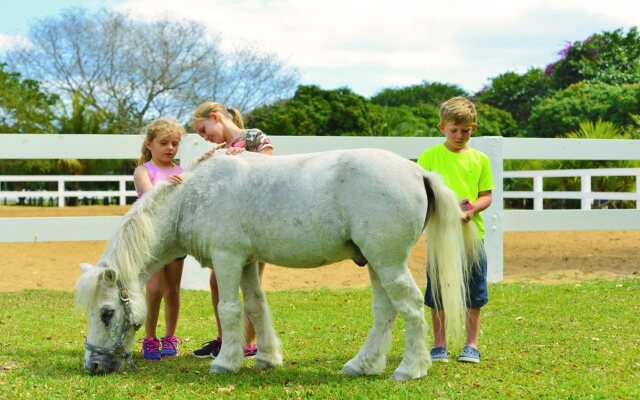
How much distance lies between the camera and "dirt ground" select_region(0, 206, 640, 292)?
9281 millimetres

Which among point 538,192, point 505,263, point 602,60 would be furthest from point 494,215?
point 602,60

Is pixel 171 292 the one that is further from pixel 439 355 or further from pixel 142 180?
pixel 439 355

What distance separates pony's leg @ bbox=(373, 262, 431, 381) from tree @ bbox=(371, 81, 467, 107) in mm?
53047

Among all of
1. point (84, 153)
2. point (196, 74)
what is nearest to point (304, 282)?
point (84, 153)

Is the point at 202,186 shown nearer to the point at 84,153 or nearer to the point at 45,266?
the point at 84,153

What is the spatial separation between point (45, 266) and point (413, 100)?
49908 mm

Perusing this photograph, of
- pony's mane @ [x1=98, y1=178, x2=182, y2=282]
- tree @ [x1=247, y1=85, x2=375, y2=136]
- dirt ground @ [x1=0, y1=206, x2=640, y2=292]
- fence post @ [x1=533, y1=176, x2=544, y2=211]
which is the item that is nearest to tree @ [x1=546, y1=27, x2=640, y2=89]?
tree @ [x1=247, y1=85, x2=375, y2=136]

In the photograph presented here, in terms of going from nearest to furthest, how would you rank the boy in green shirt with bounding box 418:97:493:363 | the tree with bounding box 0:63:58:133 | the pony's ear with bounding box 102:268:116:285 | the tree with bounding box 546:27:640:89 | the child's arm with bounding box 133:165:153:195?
the pony's ear with bounding box 102:268:116:285
the boy in green shirt with bounding box 418:97:493:363
the child's arm with bounding box 133:165:153:195
the tree with bounding box 0:63:58:133
the tree with bounding box 546:27:640:89

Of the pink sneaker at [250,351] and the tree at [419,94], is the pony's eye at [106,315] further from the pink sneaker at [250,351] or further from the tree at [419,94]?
the tree at [419,94]

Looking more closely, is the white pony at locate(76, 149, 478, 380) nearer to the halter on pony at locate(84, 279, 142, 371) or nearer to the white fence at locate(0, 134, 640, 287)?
the halter on pony at locate(84, 279, 142, 371)

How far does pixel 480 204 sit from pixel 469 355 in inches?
38.2

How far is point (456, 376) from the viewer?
4660 mm

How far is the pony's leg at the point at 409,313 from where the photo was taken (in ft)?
14.8

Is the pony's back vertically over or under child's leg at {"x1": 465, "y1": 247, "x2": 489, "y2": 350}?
over
